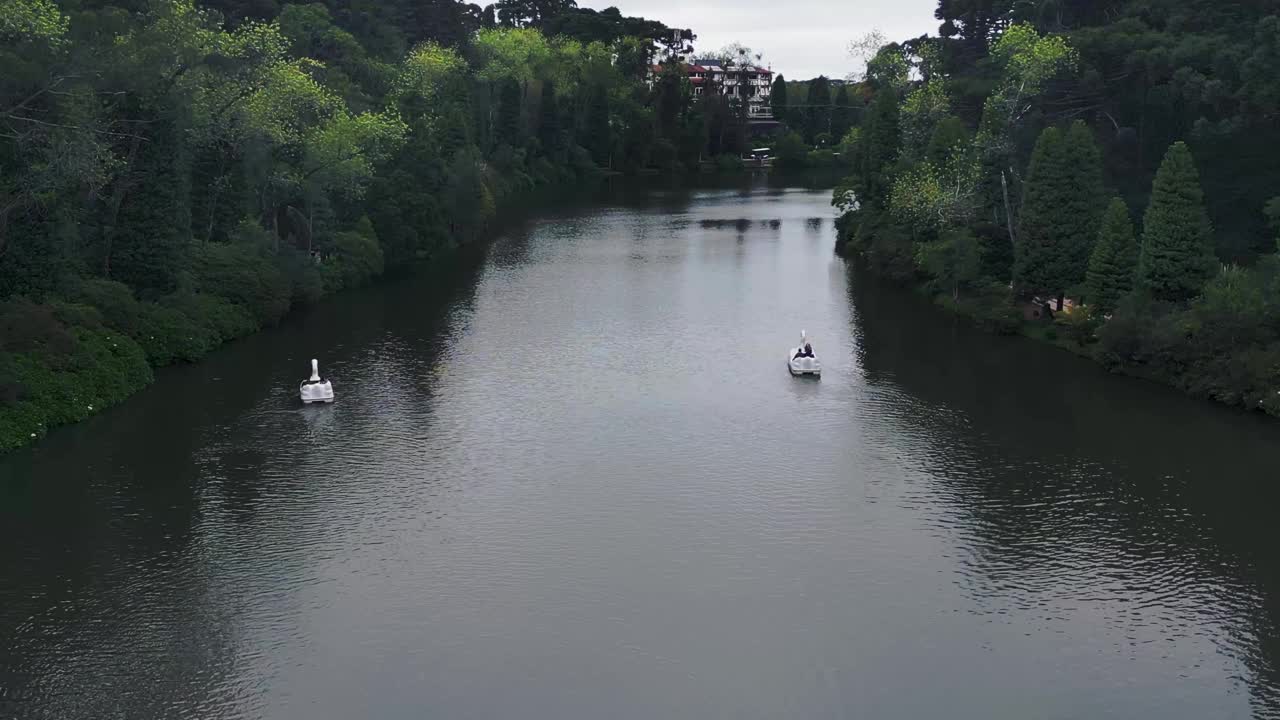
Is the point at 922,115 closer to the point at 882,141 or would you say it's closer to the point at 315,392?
the point at 882,141

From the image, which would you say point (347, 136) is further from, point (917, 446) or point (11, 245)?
point (917, 446)

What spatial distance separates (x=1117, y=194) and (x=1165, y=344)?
25021 mm

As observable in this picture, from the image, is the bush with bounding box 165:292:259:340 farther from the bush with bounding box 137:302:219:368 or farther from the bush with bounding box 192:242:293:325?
the bush with bounding box 192:242:293:325

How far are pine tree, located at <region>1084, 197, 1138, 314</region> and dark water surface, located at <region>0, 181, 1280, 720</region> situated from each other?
191 inches

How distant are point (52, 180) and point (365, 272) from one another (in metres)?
41.8

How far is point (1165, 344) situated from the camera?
68.2 m

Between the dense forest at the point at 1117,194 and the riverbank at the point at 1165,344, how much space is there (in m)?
0.10

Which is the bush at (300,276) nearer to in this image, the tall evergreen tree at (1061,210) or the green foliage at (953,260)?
the green foliage at (953,260)

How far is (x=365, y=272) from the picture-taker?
335ft

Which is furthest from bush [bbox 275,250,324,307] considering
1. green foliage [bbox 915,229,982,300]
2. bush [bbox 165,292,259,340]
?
green foliage [bbox 915,229,982,300]

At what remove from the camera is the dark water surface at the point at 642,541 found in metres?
36.3

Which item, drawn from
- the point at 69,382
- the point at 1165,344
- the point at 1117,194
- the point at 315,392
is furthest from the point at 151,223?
the point at 1117,194

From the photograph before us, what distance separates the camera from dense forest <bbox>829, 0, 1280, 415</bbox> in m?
68.5

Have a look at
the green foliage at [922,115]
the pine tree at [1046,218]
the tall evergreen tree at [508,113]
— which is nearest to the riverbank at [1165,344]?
the pine tree at [1046,218]
